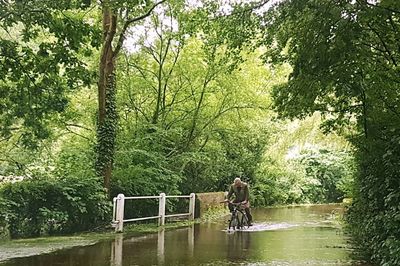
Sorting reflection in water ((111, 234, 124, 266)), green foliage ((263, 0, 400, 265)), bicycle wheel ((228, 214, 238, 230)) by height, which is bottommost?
reflection in water ((111, 234, 124, 266))

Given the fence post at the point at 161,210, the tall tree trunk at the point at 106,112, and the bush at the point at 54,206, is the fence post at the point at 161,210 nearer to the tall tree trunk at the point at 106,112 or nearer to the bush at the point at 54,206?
the tall tree trunk at the point at 106,112

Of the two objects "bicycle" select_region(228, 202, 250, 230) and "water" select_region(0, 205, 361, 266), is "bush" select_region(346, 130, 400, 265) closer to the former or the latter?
"water" select_region(0, 205, 361, 266)

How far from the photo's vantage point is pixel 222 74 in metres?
21.8

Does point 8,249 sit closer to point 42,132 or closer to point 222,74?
point 42,132

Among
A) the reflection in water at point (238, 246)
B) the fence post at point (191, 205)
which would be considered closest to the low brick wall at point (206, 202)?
the fence post at point (191, 205)

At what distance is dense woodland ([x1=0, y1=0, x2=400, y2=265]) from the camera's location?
9250 millimetres

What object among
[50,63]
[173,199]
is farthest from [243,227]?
[50,63]

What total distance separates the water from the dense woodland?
945mm

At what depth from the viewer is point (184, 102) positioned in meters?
22.4

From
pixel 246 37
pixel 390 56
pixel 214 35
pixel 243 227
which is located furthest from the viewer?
pixel 243 227

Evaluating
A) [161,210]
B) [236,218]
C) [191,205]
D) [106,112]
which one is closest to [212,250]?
[236,218]

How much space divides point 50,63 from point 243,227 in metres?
9.13

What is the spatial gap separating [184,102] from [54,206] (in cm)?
979

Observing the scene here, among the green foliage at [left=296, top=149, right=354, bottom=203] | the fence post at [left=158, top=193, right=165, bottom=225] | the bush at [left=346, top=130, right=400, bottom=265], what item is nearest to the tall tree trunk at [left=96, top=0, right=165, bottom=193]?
the fence post at [left=158, top=193, right=165, bottom=225]
